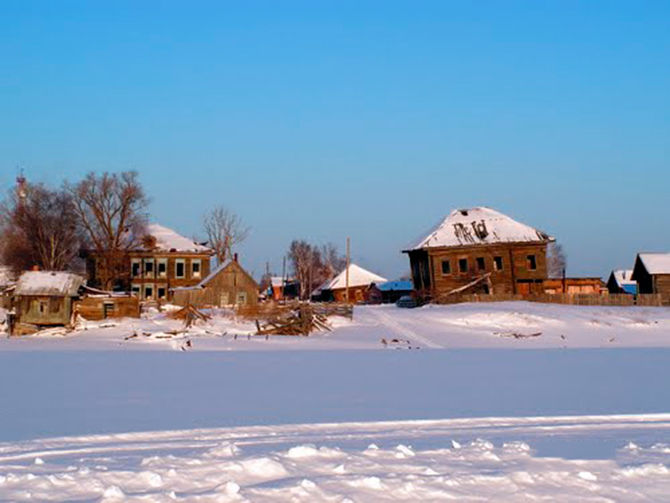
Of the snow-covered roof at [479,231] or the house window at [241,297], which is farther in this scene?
the house window at [241,297]

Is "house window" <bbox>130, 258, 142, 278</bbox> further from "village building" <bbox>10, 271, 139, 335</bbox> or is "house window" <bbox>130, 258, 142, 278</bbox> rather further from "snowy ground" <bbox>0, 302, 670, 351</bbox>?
"snowy ground" <bbox>0, 302, 670, 351</bbox>

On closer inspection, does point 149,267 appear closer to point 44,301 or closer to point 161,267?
point 161,267

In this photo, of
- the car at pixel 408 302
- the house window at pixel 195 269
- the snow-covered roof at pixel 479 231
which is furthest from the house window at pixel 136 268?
the snow-covered roof at pixel 479 231

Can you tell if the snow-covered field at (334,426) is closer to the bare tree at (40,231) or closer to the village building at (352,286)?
the bare tree at (40,231)

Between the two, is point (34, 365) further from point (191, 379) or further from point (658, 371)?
point (658, 371)

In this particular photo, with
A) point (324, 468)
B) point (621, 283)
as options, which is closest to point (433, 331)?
point (324, 468)

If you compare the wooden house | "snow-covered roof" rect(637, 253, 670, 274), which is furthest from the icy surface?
"snow-covered roof" rect(637, 253, 670, 274)

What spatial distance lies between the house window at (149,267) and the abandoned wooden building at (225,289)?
895cm

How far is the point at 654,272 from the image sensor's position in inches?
2303

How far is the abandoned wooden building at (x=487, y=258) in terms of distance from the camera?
5781cm

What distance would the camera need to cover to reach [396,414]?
542 inches

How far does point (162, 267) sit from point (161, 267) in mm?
100

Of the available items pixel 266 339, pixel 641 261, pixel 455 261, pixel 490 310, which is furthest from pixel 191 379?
pixel 641 261

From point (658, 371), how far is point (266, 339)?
2006 cm
